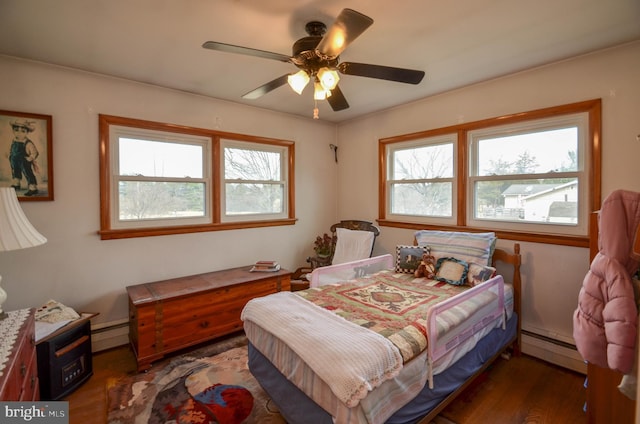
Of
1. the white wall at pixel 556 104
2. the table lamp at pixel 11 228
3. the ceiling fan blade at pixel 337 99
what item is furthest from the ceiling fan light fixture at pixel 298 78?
the table lamp at pixel 11 228

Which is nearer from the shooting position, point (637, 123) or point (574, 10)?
point (574, 10)

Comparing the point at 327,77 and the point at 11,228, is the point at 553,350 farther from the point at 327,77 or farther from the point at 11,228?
the point at 11,228

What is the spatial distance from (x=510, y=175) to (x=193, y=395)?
3222 millimetres

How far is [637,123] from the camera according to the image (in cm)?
205

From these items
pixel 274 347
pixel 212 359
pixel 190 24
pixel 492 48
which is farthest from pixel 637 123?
pixel 212 359

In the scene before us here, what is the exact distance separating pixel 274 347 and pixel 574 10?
2710 millimetres

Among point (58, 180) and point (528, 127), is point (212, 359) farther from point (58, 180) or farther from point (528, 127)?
point (528, 127)

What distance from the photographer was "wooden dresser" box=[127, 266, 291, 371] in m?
2.36

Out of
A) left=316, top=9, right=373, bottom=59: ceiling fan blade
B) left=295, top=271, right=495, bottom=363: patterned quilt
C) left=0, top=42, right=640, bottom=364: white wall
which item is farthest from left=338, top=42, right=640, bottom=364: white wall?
left=316, top=9, right=373, bottom=59: ceiling fan blade

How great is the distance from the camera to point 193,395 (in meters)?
2.03

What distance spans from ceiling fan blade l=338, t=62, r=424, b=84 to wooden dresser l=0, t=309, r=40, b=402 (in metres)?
2.15

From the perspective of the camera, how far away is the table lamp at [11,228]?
5.09ft

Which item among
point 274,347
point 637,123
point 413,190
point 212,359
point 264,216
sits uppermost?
point 637,123

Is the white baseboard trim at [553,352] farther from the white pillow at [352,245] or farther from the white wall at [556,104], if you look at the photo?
the white pillow at [352,245]
